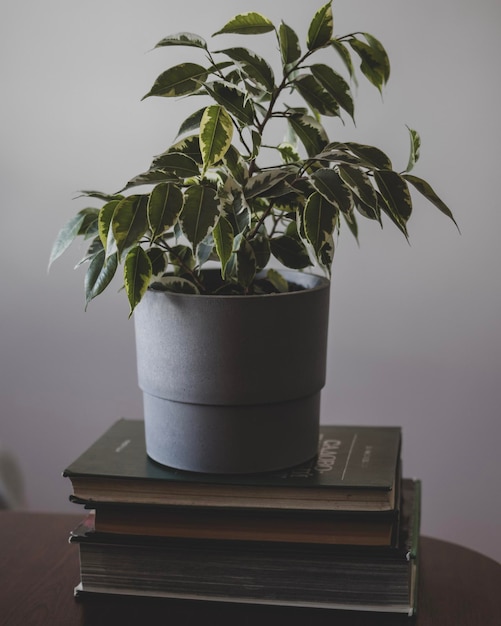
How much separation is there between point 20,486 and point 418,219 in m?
0.95

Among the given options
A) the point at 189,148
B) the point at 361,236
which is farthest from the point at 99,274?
the point at 361,236

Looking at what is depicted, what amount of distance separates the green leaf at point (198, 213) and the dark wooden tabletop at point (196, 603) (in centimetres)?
35

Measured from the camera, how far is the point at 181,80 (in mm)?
864

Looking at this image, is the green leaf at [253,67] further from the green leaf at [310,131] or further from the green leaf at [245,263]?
the green leaf at [245,263]

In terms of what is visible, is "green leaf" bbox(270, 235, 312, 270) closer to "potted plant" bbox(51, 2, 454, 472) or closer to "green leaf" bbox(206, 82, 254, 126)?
"potted plant" bbox(51, 2, 454, 472)

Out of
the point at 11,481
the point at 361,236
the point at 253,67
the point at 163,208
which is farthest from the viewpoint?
the point at 361,236

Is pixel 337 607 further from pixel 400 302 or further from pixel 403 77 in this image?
pixel 403 77

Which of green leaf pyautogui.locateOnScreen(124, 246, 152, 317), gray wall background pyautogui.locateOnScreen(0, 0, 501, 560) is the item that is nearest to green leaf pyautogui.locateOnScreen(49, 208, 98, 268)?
green leaf pyautogui.locateOnScreen(124, 246, 152, 317)

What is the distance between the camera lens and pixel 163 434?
0.88 m

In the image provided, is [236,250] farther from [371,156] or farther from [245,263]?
[371,156]

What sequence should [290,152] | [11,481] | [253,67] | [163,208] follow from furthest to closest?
[11,481], [290,152], [253,67], [163,208]

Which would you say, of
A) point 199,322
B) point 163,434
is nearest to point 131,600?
point 163,434

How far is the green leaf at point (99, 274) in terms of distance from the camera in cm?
84

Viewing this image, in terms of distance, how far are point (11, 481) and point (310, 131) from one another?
3.19 feet
